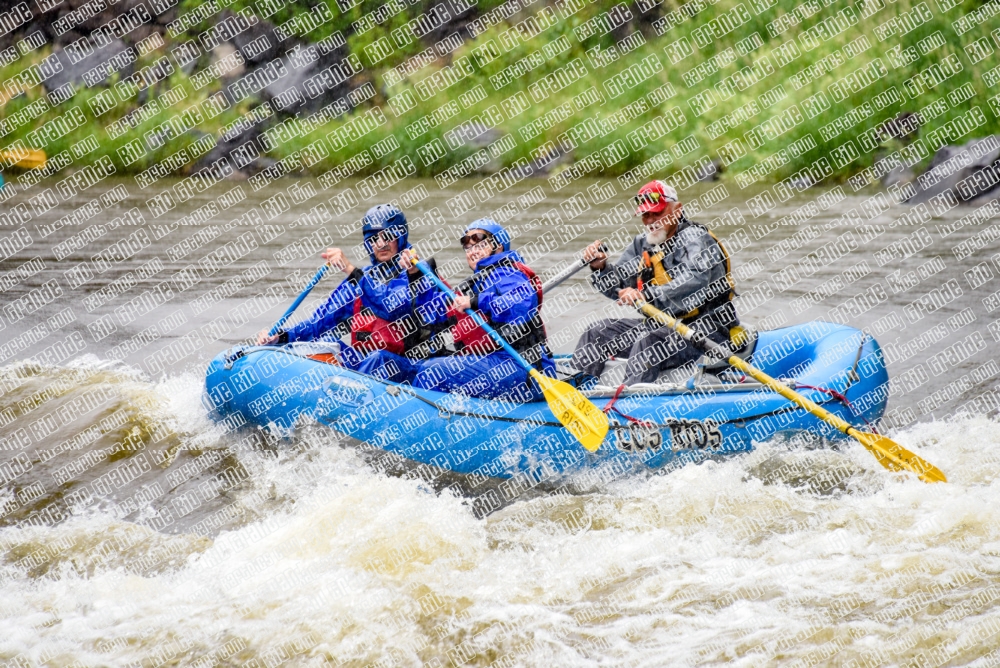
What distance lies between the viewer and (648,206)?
5867mm

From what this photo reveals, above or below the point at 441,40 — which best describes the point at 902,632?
below

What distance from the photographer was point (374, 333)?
6.33 meters

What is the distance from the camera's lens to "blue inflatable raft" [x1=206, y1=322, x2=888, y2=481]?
5.57 metres

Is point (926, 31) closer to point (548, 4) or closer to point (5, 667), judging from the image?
point (548, 4)

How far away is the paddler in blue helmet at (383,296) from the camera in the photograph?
6113 mm

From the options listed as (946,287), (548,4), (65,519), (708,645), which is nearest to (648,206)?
(708,645)

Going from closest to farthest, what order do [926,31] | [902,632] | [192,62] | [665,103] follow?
[902,632] → [926,31] → [665,103] → [192,62]

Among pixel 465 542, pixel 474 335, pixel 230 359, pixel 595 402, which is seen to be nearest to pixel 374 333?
pixel 474 335

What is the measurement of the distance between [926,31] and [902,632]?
35.6 feet

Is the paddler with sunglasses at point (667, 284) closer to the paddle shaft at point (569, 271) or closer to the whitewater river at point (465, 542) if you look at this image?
the paddle shaft at point (569, 271)

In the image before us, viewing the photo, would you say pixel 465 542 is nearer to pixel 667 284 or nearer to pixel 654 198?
pixel 667 284

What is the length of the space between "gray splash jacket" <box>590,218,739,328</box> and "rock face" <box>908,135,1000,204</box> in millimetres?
6497

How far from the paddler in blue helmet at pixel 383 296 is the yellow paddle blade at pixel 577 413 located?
1.06 meters

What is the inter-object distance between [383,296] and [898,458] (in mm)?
2855
